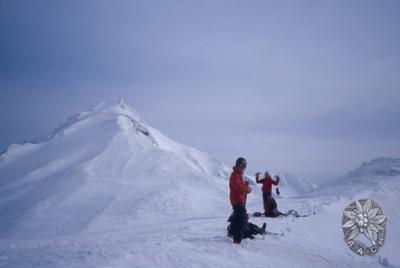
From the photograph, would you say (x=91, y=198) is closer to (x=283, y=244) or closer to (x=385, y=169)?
(x=283, y=244)

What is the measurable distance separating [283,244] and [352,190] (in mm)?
18573

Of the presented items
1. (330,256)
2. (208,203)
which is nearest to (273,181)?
(330,256)

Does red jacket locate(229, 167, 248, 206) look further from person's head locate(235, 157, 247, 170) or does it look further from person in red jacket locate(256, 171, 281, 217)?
person in red jacket locate(256, 171, 281, 217)

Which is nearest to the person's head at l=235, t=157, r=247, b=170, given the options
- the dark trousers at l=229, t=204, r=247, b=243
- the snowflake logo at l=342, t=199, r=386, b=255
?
the dark trousers at l=229, t=204, r=247, b=243

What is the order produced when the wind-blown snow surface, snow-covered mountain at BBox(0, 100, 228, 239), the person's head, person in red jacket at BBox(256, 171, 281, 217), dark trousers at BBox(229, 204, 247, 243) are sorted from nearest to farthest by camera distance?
Answer: 1. the wind-blown snow surface
2. dark trousers at BBox(229, 204, 247, 243)
3. the person's head
4. person in red jacket at BBox(256, 171, 281, 217)
5. snow-covered mountain at BBox(0, 100, 228, 239)

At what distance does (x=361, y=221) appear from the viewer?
14.5 meters

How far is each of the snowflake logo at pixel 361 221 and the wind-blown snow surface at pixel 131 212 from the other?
0.61m

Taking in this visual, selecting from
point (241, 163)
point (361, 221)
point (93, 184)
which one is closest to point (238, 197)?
point (241, 163)

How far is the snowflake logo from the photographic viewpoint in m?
14.2

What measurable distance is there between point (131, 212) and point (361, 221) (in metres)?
16.2

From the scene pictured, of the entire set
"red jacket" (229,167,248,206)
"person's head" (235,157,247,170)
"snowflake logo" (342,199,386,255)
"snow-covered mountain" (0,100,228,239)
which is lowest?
"snowflake logo" (342,199,386,255)

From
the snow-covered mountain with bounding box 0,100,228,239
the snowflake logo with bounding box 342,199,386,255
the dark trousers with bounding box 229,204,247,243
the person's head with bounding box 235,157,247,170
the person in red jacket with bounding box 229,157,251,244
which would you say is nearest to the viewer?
the dark trousers with bounding box 229,204,247,243

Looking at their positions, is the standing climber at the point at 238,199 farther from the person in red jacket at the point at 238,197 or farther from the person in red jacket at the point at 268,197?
the person in red jacket at the point at 268,197

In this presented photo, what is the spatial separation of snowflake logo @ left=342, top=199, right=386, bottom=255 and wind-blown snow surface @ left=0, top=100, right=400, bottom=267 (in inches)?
23.9
